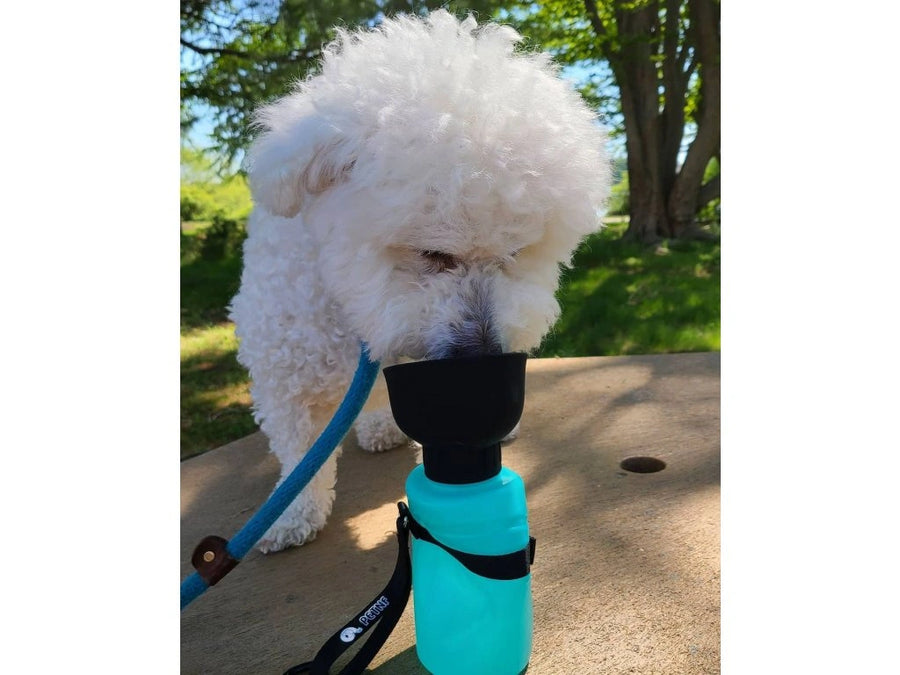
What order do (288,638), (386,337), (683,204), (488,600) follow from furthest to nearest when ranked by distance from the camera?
(683,204) < (288,638) < (386,337) < (488,600)

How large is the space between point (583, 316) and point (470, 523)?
4.01 meters

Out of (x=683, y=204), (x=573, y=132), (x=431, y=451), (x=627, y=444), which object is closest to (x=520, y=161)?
(x=573, y=132)

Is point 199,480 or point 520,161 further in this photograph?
point 199,480

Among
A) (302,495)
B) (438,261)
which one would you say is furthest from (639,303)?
(438,261)

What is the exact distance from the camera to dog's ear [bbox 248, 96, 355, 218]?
1395mm

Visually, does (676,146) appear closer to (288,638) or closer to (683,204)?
(683,204)

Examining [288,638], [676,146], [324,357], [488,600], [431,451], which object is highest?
[676,146]

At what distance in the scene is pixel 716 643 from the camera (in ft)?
4.52

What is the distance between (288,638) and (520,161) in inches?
46.6

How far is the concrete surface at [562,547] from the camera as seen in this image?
1.43 metres

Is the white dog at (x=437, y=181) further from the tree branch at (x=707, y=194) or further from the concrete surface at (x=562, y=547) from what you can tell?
the tree branch at (x=707, y=194)

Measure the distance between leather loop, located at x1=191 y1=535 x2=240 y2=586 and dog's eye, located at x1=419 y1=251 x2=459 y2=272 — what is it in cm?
70

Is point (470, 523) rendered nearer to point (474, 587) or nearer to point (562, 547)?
point (474, 587)

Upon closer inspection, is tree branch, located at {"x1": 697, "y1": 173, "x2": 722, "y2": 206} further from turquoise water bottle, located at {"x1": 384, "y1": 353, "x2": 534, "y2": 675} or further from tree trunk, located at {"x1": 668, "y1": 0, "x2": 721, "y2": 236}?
turquoise water bottle, located at {"x1": 384, "y1": 353, "x2": 534, "y2": 675}
